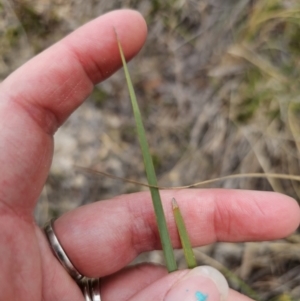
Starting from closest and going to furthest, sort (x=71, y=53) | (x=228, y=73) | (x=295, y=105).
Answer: (x=71, y=53)
(x=295, y=105)
(x=228, y=73)

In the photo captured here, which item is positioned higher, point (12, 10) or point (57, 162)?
point (12, 10)

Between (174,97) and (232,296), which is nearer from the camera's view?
(232,296)

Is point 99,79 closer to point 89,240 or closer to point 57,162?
point 89,240

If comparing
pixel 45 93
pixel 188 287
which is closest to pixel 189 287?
pixel 188 287

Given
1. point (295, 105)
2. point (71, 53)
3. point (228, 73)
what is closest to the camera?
point (71, 53)

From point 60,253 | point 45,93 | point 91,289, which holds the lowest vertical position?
point 91,289

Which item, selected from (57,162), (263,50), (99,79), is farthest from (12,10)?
(263,50)

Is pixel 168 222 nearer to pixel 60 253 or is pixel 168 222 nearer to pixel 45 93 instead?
pixel 60 253
